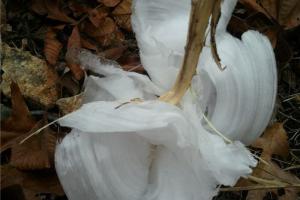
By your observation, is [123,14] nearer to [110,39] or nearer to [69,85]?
[110,39]

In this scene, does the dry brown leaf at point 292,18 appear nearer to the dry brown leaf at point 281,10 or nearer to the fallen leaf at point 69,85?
the dry brown leaf at point 281,10

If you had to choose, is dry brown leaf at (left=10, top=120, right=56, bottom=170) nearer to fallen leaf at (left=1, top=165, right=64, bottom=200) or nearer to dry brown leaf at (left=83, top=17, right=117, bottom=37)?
fallen leaf at (left=1, top=165, right=64, bottom=200)

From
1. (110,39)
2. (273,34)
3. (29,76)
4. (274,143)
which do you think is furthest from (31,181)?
(273,34)

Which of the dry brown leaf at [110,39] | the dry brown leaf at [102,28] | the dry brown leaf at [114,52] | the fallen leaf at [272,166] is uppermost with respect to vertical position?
the dry brown leaf at [102,28]

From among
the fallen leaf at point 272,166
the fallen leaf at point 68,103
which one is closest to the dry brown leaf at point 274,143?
the fallen leaf at point 272,166

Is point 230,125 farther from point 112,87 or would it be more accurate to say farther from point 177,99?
point 112,87

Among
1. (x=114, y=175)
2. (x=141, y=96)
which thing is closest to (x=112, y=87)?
(x=141, y=96)
